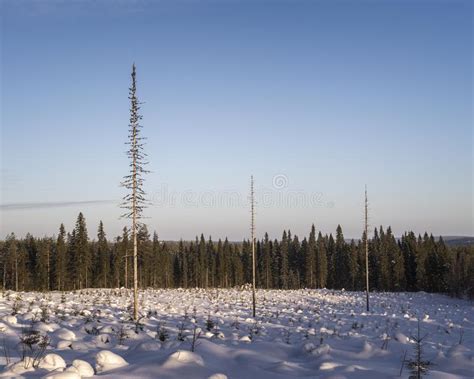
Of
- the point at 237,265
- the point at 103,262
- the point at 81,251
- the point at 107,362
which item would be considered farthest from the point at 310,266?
the point at 107,362

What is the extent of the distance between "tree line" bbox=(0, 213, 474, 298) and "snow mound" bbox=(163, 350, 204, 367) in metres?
45.1

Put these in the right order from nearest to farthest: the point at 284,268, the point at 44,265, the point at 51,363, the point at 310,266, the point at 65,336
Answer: the point at 51,363
the point at 65,336
the point at 44,265
the point at 310,266
the point at 284,268

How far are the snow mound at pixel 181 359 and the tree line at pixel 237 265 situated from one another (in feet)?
148

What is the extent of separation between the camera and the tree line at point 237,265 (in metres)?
64.0

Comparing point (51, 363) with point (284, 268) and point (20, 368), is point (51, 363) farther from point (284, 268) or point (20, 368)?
point (284, 268)

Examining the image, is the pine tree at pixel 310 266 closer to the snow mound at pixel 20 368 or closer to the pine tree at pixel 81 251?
the pine tree at pixel 81 251

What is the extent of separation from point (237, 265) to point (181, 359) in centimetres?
8487

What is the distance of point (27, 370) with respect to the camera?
17.7 ft

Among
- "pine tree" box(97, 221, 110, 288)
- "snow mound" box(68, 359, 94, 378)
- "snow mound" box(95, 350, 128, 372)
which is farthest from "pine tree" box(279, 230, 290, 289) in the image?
"snow mound" box(68, 359, 94, 378)

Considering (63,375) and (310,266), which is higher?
(63,375)

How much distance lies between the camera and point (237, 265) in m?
89.9

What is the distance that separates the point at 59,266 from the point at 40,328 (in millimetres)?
58879

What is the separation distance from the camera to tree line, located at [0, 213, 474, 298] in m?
64.0

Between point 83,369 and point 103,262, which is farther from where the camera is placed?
point 103,262
